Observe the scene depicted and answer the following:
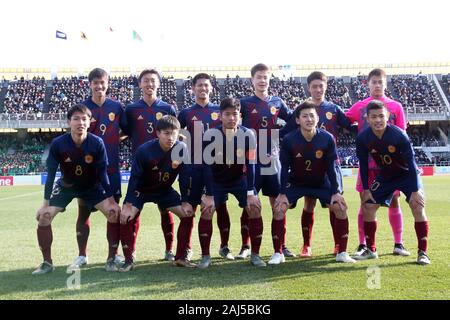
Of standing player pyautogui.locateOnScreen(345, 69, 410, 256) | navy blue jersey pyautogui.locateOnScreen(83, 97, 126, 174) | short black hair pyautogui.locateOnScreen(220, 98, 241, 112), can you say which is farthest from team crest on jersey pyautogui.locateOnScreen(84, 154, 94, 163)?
standing player pyautogui.locateOnScreen(345, 69, 410, 256)

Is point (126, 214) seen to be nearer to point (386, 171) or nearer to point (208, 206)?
point (208, 206)

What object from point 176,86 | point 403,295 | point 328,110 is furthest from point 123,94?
point 403,295

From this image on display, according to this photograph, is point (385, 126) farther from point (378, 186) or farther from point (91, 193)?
point (91, 193)

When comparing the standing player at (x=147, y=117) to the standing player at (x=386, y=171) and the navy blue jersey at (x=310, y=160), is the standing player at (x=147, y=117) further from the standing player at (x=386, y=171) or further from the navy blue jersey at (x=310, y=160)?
the standing player at (x=386, y=171)

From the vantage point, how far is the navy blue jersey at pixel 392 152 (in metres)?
5.74

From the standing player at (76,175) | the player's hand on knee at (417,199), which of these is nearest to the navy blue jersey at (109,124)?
the standing player at (76,175)

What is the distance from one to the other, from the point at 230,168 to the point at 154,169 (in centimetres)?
89

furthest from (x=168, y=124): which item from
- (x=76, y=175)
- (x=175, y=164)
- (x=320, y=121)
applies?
(x=320, y=121)

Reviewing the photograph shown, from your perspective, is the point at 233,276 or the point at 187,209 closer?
the point at 233,276

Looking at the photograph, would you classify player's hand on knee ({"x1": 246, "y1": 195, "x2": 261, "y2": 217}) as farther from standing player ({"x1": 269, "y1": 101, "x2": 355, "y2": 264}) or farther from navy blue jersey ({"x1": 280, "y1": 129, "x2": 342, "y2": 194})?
navy blue jersey ({"x1": 280, "y1": 129, "x2": 342, "y2": 194})

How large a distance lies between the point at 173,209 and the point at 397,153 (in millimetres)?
2720

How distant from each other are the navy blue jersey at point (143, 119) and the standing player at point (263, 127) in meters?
1.06

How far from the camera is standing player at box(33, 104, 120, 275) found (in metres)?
5.55

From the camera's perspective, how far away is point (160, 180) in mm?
5781
